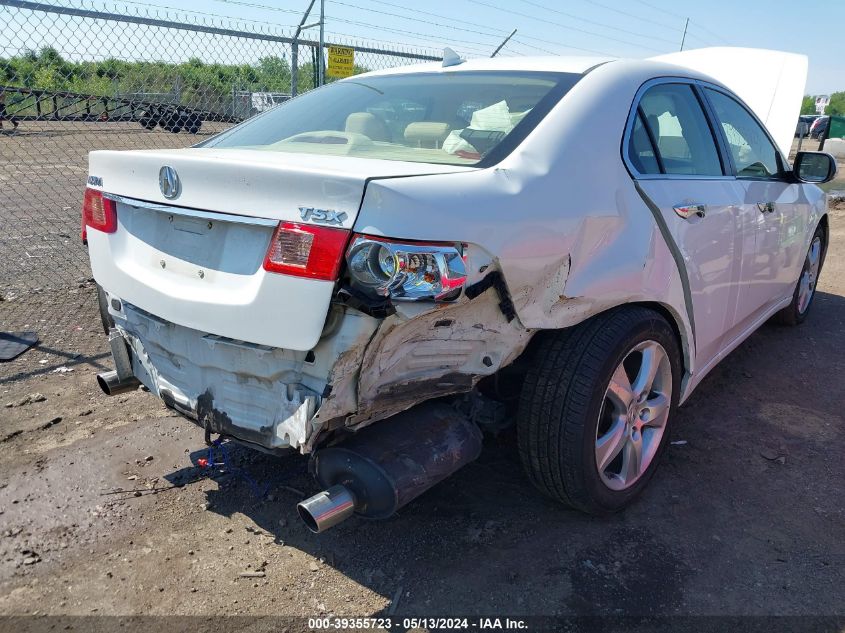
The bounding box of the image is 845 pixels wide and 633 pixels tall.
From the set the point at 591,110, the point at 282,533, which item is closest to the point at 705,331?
the point at 591,110

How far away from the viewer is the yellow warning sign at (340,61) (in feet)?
21.9

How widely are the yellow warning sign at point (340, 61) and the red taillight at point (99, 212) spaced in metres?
4.42

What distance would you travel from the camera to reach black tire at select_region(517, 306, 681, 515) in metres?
2.46

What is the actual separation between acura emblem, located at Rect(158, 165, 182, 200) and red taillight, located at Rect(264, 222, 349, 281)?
1.66 feet

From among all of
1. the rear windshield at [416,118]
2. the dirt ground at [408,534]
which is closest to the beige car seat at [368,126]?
the rear windshield at [416,118]

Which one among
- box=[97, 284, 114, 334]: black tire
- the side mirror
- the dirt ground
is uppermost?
the side mirror

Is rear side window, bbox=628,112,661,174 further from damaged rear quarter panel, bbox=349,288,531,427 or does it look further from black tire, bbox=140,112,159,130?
black tire, bbox=140,112,159,130

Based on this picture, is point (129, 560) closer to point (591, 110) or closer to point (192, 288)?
point (192, 288)

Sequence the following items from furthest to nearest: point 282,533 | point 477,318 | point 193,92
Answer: point 193,92 < point 282,533 < point 477,318

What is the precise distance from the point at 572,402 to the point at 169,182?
5.29 feet

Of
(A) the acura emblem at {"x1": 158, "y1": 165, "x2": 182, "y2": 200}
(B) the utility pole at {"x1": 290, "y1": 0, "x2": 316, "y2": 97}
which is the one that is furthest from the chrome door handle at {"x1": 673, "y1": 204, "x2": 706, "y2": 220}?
(B) the utility pole at {"x1": 290, "y1": 0, "x2": 316, "y2": 97}

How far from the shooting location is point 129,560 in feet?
8.29

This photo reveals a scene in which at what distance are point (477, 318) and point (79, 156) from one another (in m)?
14.5

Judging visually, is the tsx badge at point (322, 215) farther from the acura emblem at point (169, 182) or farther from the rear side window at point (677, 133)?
the rear side window at point (677, 133)
